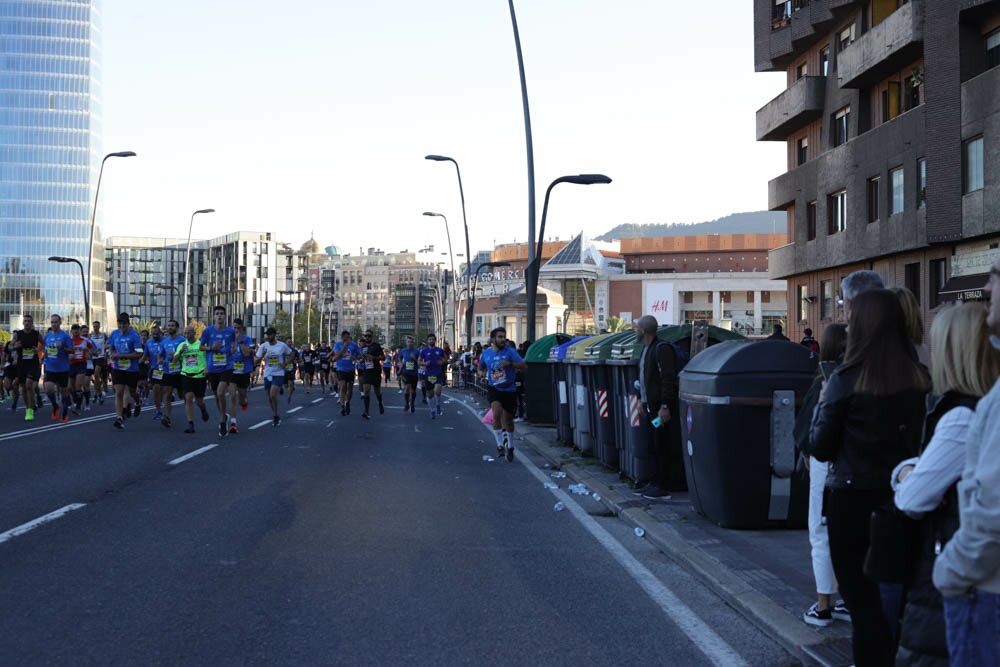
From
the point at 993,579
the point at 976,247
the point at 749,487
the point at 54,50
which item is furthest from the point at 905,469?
the point at 54,50

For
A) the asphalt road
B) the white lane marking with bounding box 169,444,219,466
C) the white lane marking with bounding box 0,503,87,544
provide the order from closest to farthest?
the asphalt road
the white lane marking with bounding box 0,503,87,544
the white lane marking with bounding box 169,444,219,466

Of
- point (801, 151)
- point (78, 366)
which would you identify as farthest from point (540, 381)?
point (801, 151)

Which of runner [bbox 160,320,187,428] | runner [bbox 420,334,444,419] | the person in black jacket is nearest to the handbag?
the person in black jacket

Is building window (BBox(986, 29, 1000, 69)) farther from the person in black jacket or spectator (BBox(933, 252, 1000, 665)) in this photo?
spectator (BBox(933, 252, 1000, 665))

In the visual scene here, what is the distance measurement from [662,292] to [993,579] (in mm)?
134644

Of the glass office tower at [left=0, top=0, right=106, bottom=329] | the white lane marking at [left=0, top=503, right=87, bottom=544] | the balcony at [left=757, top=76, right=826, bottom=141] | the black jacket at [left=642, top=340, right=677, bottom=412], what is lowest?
the white lane marking at [left=0, top=503, right=87, bottom=544]

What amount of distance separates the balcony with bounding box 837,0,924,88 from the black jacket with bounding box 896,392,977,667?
2980 cm

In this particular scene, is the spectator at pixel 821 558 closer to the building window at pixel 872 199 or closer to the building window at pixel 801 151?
the building window at pixel 872 199

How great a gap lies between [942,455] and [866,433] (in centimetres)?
134

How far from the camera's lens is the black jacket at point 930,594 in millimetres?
3030

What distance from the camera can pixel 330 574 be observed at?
7.13 metres

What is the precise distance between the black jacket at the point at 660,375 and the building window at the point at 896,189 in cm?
2400

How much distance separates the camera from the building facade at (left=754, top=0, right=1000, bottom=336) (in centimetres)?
2803

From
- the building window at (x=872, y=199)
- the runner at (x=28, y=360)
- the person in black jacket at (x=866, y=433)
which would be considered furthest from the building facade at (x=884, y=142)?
the person in black jacket at (x=866, y=433)
